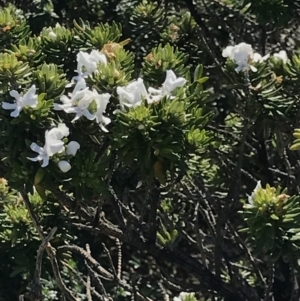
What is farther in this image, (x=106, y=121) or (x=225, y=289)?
(x=225, y=289)

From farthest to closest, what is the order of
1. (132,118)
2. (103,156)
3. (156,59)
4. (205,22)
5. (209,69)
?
(205,22) → (209,69) → (156,59) → (103,156) → (132,118)

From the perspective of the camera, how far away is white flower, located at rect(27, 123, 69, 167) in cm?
161

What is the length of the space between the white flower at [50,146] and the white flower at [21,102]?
80 millimetres

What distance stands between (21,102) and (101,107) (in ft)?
0.63

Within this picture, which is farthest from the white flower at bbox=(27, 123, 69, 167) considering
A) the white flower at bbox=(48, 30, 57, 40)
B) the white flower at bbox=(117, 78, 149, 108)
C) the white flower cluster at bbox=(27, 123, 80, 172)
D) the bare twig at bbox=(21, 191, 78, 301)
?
the white flower at bbox=(48, 30, 57, 40)

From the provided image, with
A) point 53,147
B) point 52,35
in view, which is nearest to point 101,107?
point 53,147

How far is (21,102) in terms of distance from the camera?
1654mm

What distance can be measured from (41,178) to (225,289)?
0.96m

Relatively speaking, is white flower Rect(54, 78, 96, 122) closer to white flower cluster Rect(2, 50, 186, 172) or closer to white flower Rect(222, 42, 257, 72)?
white flower cluster Rect(2, 50, 186, 172)

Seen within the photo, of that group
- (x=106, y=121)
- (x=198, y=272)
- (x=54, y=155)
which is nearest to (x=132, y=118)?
(x=106, y=121)

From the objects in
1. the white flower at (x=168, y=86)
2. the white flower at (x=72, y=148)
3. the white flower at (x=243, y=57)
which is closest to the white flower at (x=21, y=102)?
the white flower at (x=72, y=148)

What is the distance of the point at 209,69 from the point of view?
2.76 meters

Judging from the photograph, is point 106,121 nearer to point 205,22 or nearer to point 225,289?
point 225,289

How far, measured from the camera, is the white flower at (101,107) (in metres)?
1.67
